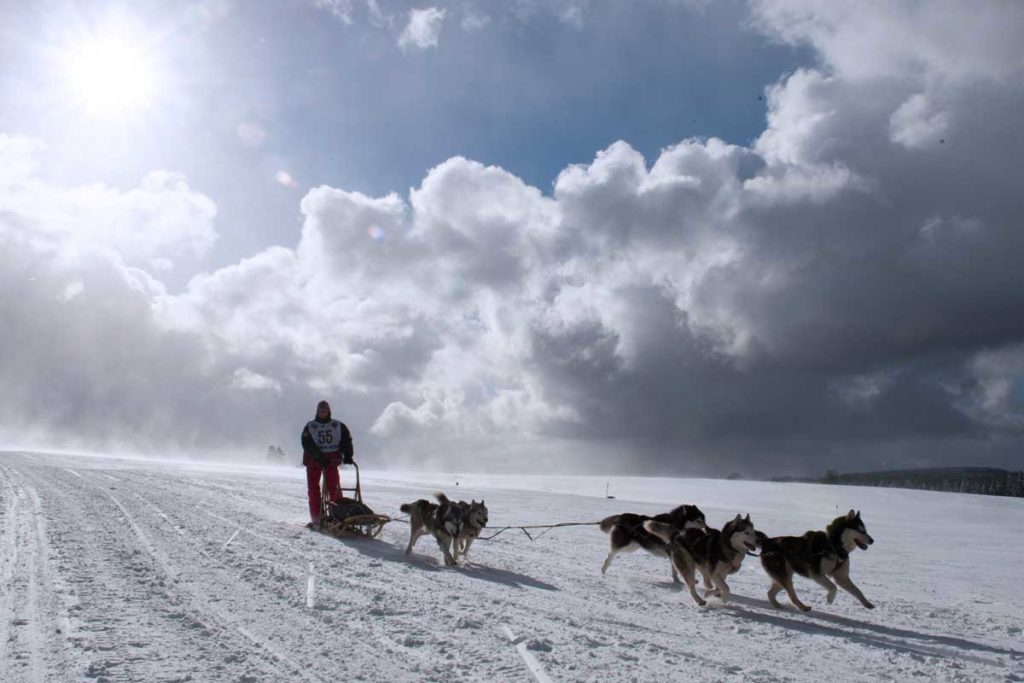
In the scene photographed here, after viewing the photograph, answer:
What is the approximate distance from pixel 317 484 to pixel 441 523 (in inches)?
128

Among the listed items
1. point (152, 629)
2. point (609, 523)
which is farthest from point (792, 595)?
point (152, 629)

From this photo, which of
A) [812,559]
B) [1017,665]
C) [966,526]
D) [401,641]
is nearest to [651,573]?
[812,559]

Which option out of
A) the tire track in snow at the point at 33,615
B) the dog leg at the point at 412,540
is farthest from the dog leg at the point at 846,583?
the tire track in snow at the point at 33,615

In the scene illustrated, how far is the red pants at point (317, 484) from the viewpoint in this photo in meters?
10.8

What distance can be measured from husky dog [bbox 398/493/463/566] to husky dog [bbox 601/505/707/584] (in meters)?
1.84

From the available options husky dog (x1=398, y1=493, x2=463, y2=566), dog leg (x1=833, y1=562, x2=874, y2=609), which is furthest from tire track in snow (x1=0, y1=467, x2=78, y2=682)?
dog leg (x1=833, y1=562, x2=874, y2=609)

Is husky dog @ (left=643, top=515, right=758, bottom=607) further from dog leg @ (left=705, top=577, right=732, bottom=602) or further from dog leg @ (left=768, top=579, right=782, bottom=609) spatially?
dog leg @ (left=768, top=579, right=782, bottom=609)

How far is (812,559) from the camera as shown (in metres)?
6.71

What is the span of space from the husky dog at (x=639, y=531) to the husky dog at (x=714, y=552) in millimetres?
785

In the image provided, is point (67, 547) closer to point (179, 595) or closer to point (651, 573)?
point (179, 595)

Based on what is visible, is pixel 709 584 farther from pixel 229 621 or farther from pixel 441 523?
pixel 229 621

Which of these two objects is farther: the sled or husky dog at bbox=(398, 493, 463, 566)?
the sled

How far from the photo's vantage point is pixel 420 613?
525 cm

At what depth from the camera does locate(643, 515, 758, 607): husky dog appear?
6.62 meters
